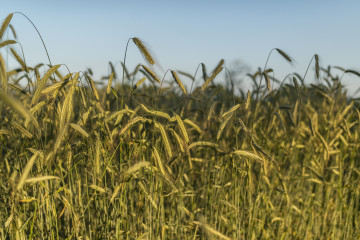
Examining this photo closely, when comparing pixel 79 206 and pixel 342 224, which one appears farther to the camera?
pixel 342 224

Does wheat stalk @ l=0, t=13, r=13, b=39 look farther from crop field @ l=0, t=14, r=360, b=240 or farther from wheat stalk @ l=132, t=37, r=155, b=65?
wheat stalk @ l=132, t=37, r=155, b=65

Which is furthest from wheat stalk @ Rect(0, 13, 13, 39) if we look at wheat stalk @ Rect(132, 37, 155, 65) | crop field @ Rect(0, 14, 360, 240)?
wheat stalk @ Rect(132, 37, 155, 65)

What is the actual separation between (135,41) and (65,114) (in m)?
0.47

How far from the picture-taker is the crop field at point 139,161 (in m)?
1.66

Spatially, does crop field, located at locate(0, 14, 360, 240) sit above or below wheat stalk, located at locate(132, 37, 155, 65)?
below

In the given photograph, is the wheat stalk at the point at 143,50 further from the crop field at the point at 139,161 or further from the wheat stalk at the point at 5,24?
the wheat stalk at the point at 5,24

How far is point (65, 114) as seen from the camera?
1583 mm

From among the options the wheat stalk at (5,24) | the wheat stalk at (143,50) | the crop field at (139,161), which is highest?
the wheat stalk at (5,24)

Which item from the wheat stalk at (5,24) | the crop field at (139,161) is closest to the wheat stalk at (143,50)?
the crop field at (139,161)

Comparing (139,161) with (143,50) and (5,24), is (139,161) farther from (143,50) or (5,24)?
(5,24)

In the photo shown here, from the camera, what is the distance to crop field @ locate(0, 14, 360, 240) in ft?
5.43

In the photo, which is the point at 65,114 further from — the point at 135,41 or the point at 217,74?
the point at 217,74

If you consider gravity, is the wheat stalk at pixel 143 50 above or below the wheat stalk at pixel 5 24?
below

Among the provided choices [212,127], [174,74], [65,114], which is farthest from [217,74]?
[65,114]
